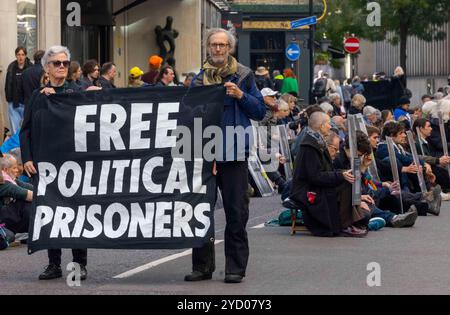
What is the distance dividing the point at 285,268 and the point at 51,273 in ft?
7.02

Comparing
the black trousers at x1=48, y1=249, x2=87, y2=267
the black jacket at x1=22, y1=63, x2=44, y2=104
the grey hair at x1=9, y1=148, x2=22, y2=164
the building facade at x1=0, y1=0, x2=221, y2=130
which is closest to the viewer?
the black trousers at x1=48, y1=249, x2=87, y2=267

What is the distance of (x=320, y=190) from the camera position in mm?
15477

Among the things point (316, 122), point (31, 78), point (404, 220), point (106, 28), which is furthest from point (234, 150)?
point (106, 28)

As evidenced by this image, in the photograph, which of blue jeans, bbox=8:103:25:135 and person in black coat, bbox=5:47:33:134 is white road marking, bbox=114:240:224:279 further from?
blue jeans, bbox=8:103:25:135

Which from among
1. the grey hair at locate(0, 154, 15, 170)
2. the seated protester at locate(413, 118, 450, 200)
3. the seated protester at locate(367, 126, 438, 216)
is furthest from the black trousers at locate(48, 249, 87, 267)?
the seated protester at locate(413, 118, 450, 200)

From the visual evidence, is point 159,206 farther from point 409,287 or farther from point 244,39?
point 244,39

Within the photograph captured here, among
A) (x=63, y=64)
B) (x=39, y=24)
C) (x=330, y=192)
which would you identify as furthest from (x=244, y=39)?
(x=63, y=64)

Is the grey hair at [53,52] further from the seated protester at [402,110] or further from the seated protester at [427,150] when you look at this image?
the seated protester at [402,110]

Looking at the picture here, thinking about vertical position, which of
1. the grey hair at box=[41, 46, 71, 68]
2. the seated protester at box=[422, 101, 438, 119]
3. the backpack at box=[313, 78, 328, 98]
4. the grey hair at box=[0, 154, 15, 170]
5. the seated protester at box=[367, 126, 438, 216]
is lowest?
the seated protester at box=[367, 126, 438, 216]

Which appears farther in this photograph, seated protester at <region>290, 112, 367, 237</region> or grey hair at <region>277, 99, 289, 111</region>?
grey hair at <region>277, 99, 289, 111</region>

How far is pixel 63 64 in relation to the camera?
1154cm

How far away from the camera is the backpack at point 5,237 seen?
565 inches

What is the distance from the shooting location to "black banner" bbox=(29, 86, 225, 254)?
11.3 metres

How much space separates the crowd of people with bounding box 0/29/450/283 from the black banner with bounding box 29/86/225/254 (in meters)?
0.14
